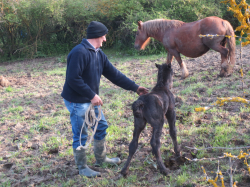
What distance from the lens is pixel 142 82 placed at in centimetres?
811

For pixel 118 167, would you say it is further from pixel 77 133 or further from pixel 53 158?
pixel 53 158

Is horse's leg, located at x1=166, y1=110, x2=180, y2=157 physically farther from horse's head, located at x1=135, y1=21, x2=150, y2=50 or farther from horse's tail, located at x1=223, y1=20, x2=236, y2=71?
horse's head, located at x1=135, y1=21, x2=150, y2=50

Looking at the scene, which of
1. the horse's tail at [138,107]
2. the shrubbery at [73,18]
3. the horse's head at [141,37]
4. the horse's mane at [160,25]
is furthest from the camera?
the shrubbery at [73,18]

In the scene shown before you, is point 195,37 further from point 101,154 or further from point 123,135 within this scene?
Result: point 101,154

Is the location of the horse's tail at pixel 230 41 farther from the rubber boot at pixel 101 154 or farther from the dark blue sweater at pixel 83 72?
the rubber boot at pixel 101 154

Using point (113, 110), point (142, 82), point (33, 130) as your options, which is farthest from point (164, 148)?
point (142, 82)

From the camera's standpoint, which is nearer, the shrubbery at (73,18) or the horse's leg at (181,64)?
the horse's leg at (181,64)

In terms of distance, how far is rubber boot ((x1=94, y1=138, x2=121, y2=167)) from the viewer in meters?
3.81

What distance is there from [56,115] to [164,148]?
333cm

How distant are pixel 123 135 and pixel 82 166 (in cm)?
127

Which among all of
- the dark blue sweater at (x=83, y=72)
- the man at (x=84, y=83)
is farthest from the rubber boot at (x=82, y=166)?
the dark blue sweater at (x=83, y=72)

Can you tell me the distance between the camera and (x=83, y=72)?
3.50 metres

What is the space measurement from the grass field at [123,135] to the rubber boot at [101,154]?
0.09 meters

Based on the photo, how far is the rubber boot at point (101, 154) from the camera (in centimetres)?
381
